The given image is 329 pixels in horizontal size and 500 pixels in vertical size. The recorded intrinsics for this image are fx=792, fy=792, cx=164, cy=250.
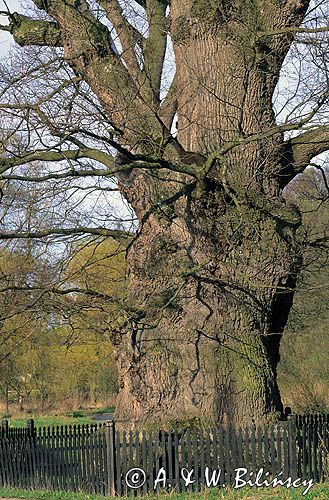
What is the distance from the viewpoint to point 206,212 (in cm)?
1374

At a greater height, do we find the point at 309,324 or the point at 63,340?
the point at 63,340

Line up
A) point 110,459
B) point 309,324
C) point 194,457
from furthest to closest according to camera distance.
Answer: point 309,324 < point 110,459 < point 194,457

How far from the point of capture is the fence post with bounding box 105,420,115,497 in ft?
40.4

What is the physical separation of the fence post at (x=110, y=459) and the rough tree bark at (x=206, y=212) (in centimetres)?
102

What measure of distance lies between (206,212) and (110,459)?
444cm

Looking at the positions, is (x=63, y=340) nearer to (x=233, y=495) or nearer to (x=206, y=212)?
(x=206, y=212)

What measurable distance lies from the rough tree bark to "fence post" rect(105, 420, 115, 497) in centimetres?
102

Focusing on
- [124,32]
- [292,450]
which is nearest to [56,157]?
[124,32]

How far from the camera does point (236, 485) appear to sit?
469 inches

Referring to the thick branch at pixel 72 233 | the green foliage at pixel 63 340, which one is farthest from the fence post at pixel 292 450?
the thick branch at pixel 72 233

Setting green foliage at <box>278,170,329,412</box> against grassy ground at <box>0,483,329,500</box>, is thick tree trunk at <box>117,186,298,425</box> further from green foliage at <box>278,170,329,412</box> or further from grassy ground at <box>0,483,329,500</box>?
grassy ground at <box>0,483,329,500</box>

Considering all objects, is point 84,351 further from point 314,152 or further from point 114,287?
point 314,152

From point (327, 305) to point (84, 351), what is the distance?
27726 mm

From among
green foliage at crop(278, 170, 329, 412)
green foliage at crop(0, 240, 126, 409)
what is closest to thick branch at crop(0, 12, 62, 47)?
green foliage at crop(0, 240, 126, 409)
